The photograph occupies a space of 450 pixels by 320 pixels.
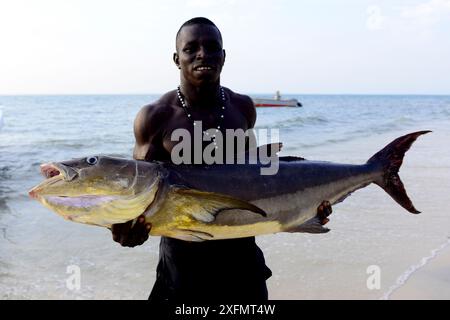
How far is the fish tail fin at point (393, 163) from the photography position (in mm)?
3271

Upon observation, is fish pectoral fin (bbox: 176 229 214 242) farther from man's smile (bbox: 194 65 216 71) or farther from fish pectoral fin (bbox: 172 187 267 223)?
man's smile (bbox: 194 65 216 71)

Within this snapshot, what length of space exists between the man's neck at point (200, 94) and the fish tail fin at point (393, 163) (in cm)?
113

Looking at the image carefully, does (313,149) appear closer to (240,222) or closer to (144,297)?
(144,297)

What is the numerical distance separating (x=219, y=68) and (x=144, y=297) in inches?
111

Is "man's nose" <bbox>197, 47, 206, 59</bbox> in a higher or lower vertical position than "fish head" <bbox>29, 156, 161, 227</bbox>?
higher

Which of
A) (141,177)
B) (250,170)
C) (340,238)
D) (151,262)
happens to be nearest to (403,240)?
(340,238)

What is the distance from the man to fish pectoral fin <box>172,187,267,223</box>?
37 centimetres

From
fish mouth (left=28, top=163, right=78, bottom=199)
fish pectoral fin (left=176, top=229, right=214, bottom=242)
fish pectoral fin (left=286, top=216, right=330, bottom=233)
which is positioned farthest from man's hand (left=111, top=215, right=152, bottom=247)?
fish pectoral fin (left=286, top=216, right=330, bottom=233)

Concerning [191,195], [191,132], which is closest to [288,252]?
[191,132]

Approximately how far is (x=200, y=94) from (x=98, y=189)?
903 mm

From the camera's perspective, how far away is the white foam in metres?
4.80

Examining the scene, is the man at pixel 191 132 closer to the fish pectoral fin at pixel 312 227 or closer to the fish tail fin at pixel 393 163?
the fish pectoral fin at pixel 312 227

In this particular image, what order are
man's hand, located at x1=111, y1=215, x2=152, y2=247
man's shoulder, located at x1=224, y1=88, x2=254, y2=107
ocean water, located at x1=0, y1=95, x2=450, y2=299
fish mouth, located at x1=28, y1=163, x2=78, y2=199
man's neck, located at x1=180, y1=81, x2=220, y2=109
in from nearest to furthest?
fish mouth, located at x1=28, y1=163, x2=78, y2=199 → man's hand, located at x1=111, y1=215, x2=152, y2=247 → man's neck, located at x1=180, y1=81, x2=220, y2=109 → man's shoulder, located at x1=224, y1=88, x2=254, y2=107 → ocean water, located at x1=0, y1=95, x2=450, y2=299

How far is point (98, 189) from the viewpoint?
2377mm
